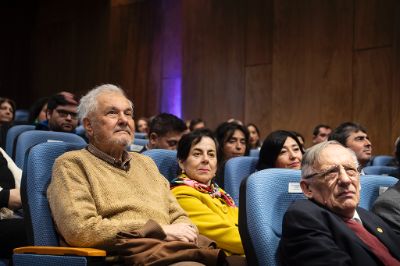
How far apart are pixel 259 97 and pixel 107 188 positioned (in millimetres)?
6322

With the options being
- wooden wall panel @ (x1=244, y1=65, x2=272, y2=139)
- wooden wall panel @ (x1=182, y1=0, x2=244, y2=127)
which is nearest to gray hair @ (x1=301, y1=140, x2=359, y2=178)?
wooden wall panel @ (x1=244, y1=65, x2=272, y2=139)

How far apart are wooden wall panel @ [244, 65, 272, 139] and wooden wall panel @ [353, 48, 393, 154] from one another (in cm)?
136

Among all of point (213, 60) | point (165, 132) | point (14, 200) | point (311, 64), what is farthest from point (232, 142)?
point (213, 60)

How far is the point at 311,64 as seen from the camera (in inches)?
322

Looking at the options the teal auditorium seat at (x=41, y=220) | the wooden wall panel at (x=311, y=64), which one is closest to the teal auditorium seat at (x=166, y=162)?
the teal auditorium seat at (x=41, y=220)

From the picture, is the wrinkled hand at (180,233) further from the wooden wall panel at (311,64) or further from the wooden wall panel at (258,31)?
the wooden wall panel at (258,31)

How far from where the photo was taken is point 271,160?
3.97 m

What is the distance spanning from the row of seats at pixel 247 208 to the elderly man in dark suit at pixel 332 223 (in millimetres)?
96

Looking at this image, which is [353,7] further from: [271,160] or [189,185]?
[189,185]

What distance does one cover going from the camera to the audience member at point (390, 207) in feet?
9.28

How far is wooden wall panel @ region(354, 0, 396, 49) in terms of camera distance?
7426 millimetres

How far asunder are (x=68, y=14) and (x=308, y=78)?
6.16 metres

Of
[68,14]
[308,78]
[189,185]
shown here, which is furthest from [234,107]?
[189,185]

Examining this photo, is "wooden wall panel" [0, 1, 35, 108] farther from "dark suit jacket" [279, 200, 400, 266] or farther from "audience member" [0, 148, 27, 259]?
"dark suit jacket" [279, 200, 400, 266]
